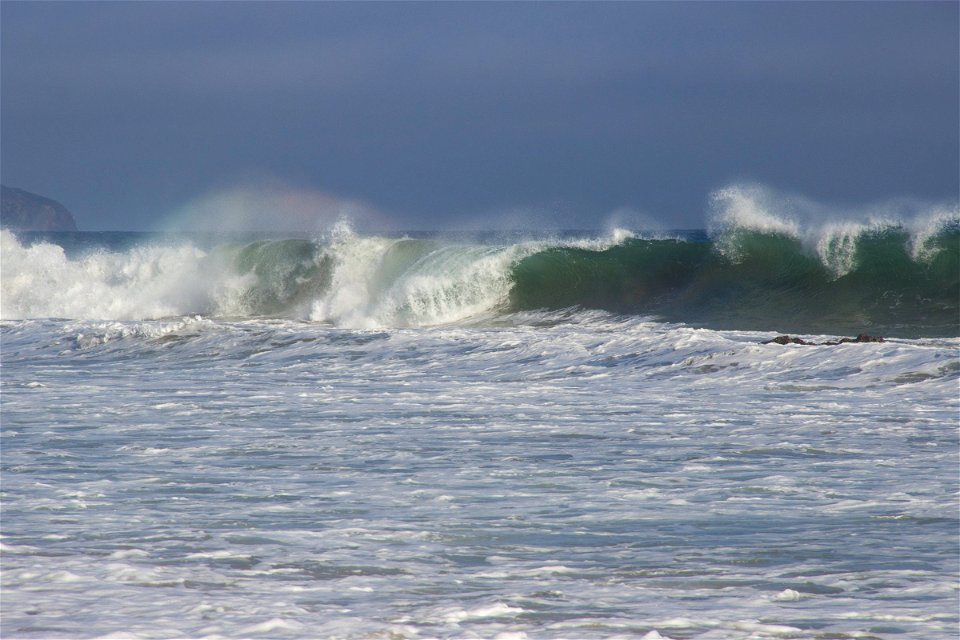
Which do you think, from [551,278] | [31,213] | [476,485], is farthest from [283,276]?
[31,213]

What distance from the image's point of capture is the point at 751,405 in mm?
8594

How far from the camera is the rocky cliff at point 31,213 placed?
165 metres

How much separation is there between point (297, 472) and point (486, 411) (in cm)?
264

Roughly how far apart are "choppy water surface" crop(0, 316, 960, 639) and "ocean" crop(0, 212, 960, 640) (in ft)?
0.07

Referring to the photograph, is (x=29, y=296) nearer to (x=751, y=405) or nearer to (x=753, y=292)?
(x=753, y=292)

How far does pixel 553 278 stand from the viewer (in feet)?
73.8

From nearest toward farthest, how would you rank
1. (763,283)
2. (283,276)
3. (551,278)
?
1. (763,283)
2. (551,278)
3. (283,276)

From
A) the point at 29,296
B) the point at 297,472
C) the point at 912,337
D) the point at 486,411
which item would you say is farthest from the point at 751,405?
the point at 29,296

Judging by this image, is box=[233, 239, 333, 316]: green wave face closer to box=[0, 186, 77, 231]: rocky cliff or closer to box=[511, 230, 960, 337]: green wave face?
box=[511, 230, 960, 337]: green wave face

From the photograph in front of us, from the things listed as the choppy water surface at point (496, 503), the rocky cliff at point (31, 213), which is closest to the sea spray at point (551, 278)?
the choppy water surface at point (496, 503)

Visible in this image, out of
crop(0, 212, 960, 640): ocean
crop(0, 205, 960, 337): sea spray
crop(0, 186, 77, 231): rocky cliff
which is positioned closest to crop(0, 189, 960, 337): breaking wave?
crop(0, 205, 960, 337): sea spray

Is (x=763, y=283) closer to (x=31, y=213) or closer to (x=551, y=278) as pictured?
(x=551, y=278)

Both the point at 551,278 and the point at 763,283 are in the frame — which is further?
the point at 551,278

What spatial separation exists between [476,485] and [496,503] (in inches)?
17.6
